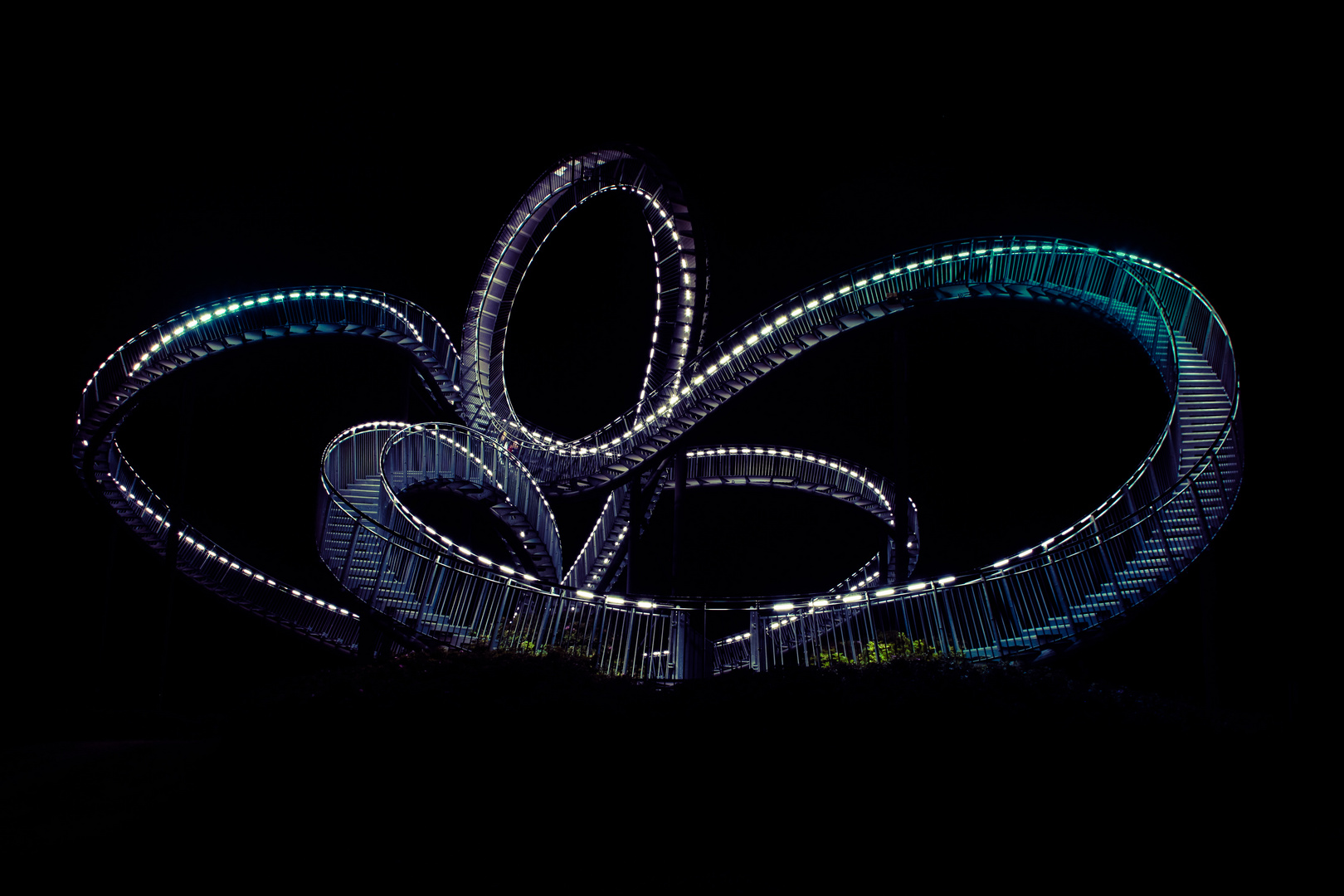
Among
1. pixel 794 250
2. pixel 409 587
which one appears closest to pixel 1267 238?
→ pixel 794 250

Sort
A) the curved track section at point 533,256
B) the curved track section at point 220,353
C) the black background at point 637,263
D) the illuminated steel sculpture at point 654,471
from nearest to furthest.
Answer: the illuminated steel sculpture at point 654,471 < the black background at point 637,263 < the curved track section at point 220,353 < the curved track section at point 533,256

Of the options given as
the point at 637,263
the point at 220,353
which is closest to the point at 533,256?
the point at 637,263

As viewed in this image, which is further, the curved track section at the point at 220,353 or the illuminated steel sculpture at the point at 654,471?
the curved track section at the point at 220,353

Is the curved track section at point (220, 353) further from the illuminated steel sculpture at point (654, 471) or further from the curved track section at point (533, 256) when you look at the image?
the curved track section at point (533, 256)

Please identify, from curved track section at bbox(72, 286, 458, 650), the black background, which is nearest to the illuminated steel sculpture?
curved track section at bbox(72, 286, 458, 650)

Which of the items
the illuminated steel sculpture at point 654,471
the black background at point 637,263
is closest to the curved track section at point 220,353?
the illuminated steel sculpture at point 654,471

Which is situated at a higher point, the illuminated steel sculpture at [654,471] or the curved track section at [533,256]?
the curved track section at [533,256]

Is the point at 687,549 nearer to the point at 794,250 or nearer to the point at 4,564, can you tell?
the point at 794,250

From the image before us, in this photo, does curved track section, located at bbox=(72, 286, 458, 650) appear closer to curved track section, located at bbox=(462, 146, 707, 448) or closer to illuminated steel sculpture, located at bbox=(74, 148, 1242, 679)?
illuminated steel sculpture, located at bbox=(74, 148, 1242, 679)

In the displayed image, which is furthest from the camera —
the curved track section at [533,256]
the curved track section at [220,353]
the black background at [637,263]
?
the curved track section at [533,256]

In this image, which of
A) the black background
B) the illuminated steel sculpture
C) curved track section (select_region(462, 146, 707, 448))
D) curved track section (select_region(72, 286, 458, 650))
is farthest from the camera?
curved track section (select_region(462, 146, 707, 448))
